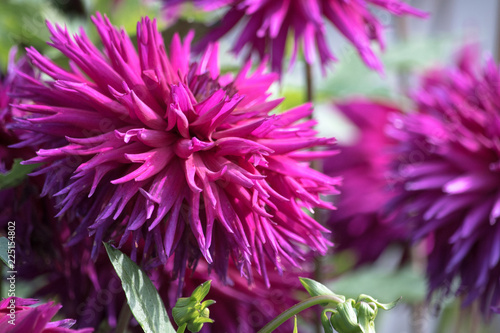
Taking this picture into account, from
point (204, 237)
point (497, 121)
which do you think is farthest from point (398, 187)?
point (204, 237)

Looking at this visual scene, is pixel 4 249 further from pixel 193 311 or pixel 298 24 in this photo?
pixel 298 24

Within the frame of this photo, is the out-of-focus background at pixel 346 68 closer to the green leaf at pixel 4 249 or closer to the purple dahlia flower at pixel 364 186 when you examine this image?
the purple dahlia flower at pixel 364 186

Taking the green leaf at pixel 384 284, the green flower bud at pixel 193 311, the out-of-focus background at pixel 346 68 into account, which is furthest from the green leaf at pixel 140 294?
the green leaf at pixel 384 284

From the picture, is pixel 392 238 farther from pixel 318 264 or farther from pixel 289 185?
pixel 289 185

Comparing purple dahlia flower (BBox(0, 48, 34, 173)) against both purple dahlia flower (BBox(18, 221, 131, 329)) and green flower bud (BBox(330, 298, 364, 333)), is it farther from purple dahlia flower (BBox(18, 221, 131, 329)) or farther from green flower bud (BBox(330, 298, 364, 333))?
green flower bud (BBox(330, 298, 364, 333))

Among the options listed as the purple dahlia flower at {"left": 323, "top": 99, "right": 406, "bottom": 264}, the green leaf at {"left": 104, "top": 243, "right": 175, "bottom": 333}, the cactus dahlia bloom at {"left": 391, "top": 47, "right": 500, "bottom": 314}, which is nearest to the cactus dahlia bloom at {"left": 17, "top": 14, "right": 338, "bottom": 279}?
the green leaf at {"left": 104, "top": 243, "right": 175, "bottom": 333}

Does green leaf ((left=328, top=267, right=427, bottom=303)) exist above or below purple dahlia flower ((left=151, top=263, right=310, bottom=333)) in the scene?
below

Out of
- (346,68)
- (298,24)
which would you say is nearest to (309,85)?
(298,24)

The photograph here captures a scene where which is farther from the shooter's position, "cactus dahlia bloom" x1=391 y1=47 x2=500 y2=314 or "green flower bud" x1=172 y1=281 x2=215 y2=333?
"cactus dahlia bloom" x1=391 y1=47 x2=500 y2=314
